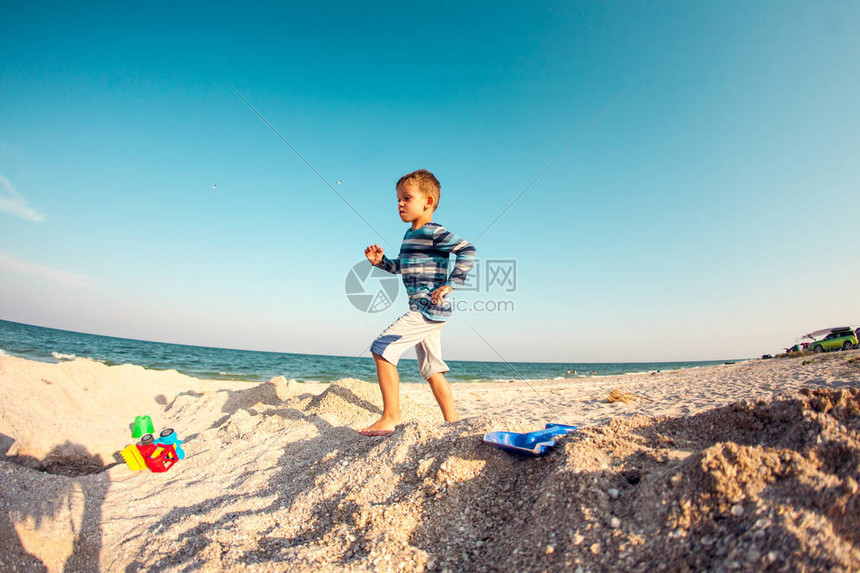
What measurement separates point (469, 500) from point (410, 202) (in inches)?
84.4

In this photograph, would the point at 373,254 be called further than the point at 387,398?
Yes

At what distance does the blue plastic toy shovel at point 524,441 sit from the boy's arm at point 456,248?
4.51 feet

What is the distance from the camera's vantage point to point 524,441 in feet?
5.97

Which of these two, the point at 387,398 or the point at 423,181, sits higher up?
the point at 423,181

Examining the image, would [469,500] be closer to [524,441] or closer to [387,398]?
[524,441]

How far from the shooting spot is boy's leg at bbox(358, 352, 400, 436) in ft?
9.29

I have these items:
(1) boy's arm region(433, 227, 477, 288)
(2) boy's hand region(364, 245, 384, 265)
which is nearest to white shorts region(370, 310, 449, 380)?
(1) boy's arm region(433, 227, 477, 288)

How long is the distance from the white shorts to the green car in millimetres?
22581

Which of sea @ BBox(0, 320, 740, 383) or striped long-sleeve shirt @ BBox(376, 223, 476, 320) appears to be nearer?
striped long-sleeve shirt @ BBox(376, 223, 476, 320)

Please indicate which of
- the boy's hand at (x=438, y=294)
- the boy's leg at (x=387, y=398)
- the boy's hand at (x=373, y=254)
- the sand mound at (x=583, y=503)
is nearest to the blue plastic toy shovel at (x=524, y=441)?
the sand mound at (x=583, y=503)

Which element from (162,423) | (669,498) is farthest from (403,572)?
(162,423)

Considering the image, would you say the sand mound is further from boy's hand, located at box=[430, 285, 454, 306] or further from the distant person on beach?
boy's hand, located at box=[430, 285, 454, 306]

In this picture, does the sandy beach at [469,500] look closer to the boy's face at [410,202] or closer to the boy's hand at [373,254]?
the boy's hand at [373,254]

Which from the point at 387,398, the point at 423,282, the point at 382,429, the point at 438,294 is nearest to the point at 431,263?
the point at 423,282
